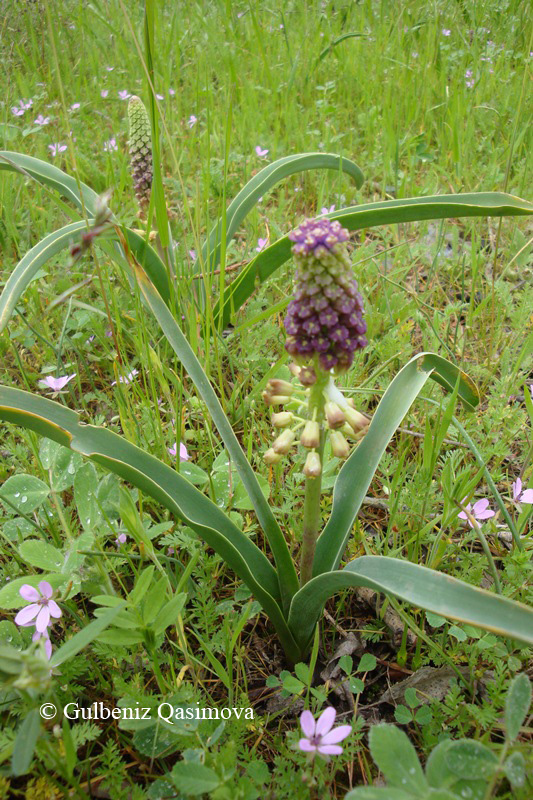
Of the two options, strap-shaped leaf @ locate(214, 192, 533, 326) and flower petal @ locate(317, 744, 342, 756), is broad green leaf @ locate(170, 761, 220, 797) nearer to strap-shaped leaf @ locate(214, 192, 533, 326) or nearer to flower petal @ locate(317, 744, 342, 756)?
flower petal @ locate(317, 744, 342, 756)

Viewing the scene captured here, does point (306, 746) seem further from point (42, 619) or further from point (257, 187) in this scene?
point (257, 187)

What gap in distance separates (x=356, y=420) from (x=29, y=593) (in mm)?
903

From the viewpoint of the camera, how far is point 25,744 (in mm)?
1092

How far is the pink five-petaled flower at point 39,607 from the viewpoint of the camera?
1.45 metres

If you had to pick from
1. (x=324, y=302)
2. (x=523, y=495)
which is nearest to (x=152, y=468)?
(x=324, y=302)

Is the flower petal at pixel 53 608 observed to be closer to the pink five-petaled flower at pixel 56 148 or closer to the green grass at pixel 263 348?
the green grass at pixel 263 348

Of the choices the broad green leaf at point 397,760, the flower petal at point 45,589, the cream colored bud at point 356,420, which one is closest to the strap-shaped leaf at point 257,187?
the cream colored bud at point 356,420

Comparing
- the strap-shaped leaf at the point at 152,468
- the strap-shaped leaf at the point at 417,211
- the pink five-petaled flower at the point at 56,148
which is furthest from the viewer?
the pink five-petaled flower at the point at 56,148

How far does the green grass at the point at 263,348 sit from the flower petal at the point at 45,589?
64mm

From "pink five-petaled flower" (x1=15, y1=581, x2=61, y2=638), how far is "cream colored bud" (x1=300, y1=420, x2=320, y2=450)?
0.73 metres

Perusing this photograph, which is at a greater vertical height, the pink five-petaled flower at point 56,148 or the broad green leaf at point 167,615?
the pink five-petaled flower at point 56,148

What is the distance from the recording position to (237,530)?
1.53 metres

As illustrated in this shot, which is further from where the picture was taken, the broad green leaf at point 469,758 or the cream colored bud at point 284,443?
the cream colored bud at point 284,443

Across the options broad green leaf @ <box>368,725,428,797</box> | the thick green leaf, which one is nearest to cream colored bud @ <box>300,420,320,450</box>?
broad green leaf @ <box>368,725,428,797</box>
